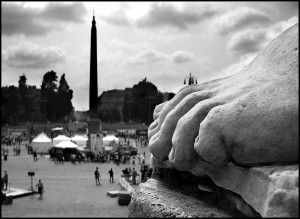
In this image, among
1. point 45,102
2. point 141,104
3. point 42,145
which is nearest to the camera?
point 42,145

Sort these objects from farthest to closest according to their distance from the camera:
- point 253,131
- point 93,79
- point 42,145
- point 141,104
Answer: point 141,104 < point 93,79 < point 42,145 < point 253,131

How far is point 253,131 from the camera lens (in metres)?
2.16

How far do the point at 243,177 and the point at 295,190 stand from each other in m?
0.46

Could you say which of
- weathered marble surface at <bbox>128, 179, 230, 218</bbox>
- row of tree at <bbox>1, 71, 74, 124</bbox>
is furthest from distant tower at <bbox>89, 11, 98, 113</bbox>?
weathered marble surface at <bbox>128, 179, 230, 218</bbox>

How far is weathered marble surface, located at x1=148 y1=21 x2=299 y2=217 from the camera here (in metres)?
2.02

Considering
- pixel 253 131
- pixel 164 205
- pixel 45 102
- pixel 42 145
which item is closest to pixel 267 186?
pixel 253 131

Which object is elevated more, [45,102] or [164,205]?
[45,102]

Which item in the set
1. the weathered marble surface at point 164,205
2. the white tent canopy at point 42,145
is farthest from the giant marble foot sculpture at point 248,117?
the white tent canopy at point 42,145

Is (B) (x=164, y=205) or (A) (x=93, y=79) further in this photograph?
(A) (x=93, y=79)

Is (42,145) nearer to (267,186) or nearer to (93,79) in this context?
(93,79)

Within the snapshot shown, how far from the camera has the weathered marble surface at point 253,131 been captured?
6.63 ft

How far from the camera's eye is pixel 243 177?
2275 millimetres

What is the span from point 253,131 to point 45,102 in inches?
3138

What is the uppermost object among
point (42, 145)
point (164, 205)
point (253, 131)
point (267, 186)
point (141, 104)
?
point (141, 104)
